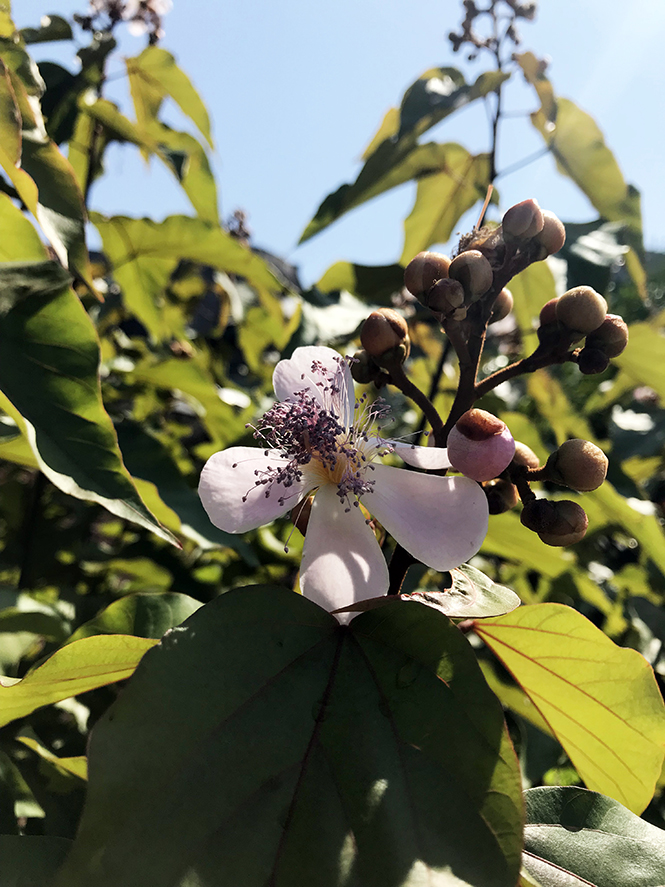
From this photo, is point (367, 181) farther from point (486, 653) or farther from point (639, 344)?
point (486, 653)

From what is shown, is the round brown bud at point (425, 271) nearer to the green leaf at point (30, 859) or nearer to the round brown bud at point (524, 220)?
the round brown bud at point (524, 220)

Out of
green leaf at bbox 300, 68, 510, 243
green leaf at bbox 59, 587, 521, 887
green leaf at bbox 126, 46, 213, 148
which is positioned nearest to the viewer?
green leaf at bbox 59, 587, 521, 887

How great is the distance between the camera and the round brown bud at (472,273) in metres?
0.62

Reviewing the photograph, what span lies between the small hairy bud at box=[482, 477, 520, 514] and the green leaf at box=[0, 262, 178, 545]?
35 cm

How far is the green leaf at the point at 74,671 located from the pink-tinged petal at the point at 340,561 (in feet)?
0.52

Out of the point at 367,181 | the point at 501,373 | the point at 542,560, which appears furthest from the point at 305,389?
the point at 367,181

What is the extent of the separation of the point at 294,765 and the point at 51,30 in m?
1.62

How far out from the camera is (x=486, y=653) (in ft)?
4.27

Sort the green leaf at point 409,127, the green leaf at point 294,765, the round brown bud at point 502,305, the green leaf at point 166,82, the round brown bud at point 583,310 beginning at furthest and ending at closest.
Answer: the green leaf at point 166,82 < the green leaf at point 409,127 < the round brown bud at point 502,305 < the round brown bud at point 583,310 < the green leaf at point 294,765

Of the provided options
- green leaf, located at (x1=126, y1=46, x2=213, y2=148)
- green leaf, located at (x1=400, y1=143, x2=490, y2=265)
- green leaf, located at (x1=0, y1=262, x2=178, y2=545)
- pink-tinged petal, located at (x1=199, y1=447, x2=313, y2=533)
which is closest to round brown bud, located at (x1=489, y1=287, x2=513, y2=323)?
pink-tinged petal, located at (x1=199, y1=447, x2=313, y2=533)

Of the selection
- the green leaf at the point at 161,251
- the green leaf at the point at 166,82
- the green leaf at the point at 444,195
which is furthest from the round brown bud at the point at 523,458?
the green leaf at the point at 166,82

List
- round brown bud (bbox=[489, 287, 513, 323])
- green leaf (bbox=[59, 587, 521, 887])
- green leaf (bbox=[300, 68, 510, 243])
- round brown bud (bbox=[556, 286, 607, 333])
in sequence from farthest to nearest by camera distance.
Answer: green leaf (bbox=[300, 68, 510, 243]) < round brown bud (bbox=[489, 287, 513, 323]) < round brown bud (bbox=[556, 286, 607, 333]) < green leaf (bbox=[59, 587, 521, 887])

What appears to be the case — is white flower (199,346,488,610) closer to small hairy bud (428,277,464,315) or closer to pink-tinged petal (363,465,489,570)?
pink-tinged petal (363,465,489,570)

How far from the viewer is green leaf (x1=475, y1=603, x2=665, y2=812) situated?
23.0 inches
